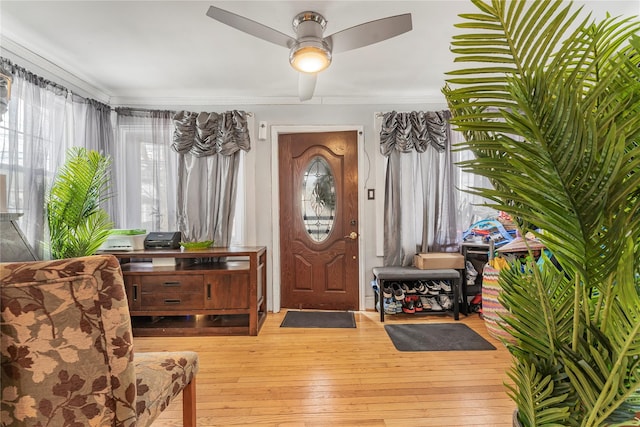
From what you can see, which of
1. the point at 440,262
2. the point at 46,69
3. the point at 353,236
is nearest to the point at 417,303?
the point at 440,262

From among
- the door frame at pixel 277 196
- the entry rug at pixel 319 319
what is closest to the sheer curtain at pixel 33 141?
the door frame at pixel 277 196

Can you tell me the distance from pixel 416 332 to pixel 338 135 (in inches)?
85.4

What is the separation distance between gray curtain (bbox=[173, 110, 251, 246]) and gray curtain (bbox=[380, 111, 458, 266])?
162 cm

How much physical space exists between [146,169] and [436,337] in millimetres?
3361

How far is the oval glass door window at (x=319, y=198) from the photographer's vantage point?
11.8ft

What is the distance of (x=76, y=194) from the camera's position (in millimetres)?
2527

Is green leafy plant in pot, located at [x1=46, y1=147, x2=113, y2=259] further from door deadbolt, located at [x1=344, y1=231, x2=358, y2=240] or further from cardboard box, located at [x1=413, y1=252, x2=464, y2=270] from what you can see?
cardboard box, located at [x1=413, y1=252, x2=464, y2=270]

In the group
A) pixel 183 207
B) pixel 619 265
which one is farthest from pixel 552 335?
pixel 183 207

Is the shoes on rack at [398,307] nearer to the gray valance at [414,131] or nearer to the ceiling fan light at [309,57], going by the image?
the gray valance at [414,131]

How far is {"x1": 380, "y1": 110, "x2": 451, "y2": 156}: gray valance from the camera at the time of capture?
345 centimetres

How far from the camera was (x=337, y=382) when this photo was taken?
6.88ft

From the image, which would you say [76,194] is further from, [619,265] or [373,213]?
[619,265]

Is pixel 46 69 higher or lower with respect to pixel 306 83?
higher

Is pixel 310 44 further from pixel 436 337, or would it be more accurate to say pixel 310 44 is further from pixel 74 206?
pixel 436 337
